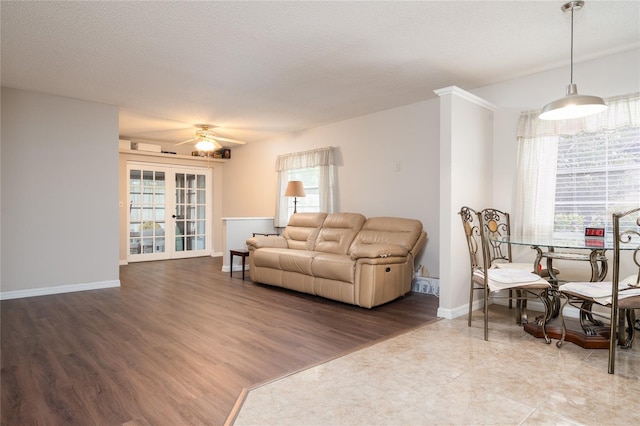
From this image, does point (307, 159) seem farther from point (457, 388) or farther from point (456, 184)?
point (457, 388)

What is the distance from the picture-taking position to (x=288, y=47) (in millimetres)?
3232

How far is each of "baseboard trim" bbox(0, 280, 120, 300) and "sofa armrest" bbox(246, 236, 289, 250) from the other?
183cm

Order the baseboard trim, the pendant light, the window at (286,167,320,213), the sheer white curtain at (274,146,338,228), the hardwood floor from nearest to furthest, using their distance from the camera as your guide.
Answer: the hardwood floor < the pendant light < the baseboard trim < the sheer white curtain at (274,146,338,228) < the window at (286,167,320,213)

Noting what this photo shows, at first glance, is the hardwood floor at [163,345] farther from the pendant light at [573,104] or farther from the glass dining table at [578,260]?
the pendant light at [573,104]

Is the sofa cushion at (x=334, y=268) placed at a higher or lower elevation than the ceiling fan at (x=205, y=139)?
lower

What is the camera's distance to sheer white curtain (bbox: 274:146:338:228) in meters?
5.86

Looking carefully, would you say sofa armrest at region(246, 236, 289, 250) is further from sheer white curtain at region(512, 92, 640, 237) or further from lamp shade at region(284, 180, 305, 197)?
sheer white curtain at region(512, 92, 640, 237)

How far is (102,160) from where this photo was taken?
4.89 metres

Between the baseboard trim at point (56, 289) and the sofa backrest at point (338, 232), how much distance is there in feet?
9.19

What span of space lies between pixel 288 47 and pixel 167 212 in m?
5.49

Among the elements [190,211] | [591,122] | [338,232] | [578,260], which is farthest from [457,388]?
[190,211]

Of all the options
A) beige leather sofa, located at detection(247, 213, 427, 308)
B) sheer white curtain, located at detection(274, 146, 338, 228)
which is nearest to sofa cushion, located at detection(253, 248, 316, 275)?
beige leather sofa, located at detection(247, 213, 427, 308)

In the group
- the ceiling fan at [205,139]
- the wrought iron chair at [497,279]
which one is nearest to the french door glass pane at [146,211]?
the ceiling fan at [205,139]

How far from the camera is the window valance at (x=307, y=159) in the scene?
588 centimetres
